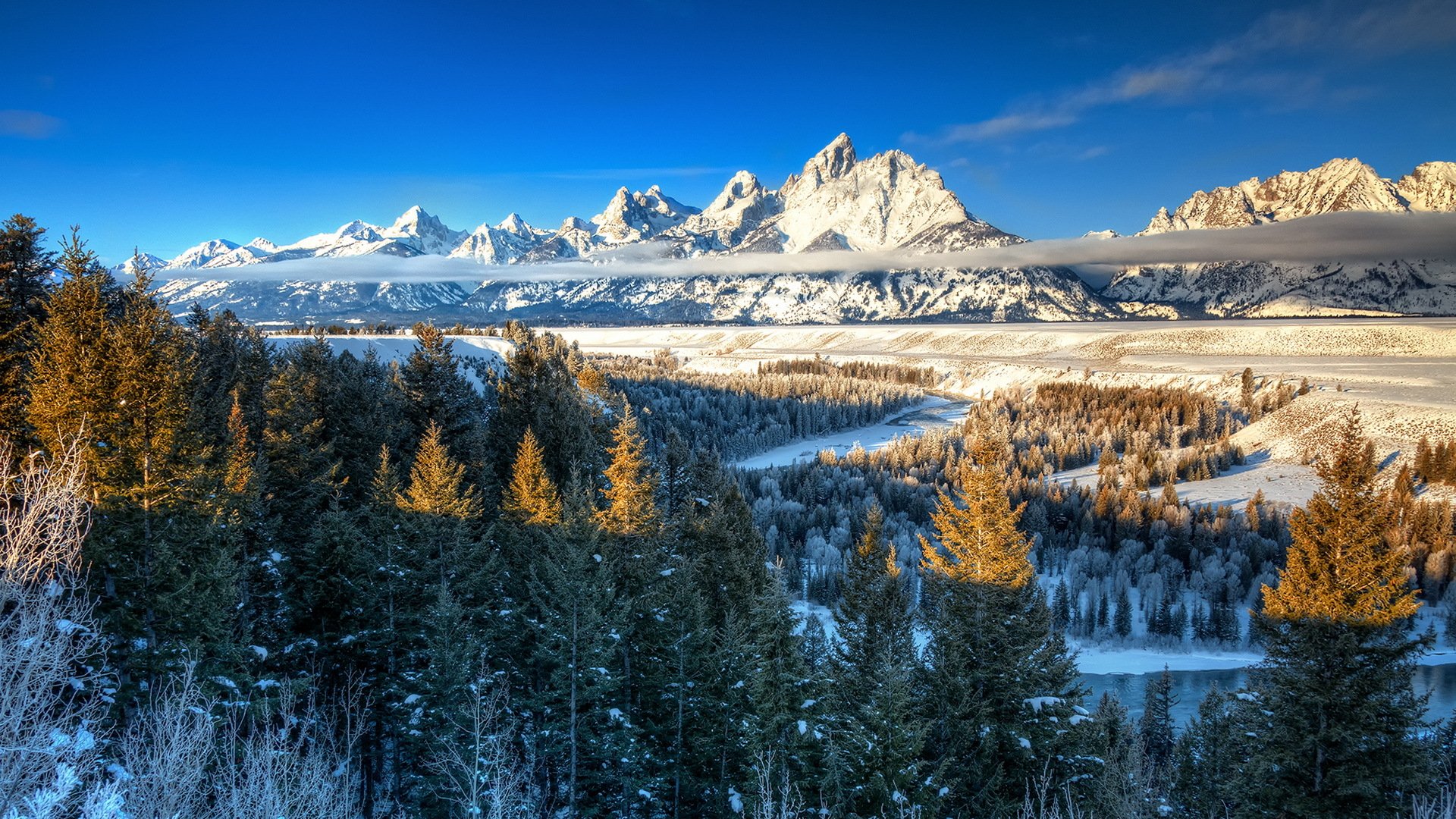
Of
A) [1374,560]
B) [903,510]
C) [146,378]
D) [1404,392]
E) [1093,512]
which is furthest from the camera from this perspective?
[1404,392]

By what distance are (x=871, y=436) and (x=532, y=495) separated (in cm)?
12498

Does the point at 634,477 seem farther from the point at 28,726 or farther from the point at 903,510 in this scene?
the point at 903,510

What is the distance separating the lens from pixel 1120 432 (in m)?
116

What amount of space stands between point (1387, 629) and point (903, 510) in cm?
7118

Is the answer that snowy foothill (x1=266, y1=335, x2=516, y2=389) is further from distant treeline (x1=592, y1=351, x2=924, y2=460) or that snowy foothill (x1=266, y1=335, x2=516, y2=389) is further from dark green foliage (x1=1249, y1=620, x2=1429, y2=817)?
dark green foliage (x1=1249, y1=620, x2=1429, y2=817)

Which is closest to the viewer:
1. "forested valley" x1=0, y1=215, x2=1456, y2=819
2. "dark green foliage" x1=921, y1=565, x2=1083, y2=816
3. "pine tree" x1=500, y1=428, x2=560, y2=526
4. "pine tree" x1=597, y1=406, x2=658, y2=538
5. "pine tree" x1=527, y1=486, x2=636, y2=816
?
"forested valley" x1=0, y1=215, x2=1456, y2=819

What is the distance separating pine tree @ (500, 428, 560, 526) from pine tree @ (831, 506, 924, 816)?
463 inches

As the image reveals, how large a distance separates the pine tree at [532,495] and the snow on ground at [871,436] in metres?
87.1

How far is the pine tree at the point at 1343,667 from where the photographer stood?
1452 cm

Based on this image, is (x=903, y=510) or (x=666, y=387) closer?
(x=903, y=510)

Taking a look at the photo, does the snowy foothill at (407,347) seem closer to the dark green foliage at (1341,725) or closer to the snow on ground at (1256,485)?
the dark green foliage at (1341,725)

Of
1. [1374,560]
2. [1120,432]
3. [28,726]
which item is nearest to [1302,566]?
A: [1374,560]

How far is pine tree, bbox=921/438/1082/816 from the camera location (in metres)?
17.3

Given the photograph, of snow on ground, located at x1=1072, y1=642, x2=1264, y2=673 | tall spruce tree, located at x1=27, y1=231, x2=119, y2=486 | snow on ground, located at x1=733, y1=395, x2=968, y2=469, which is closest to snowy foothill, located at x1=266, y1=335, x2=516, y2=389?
snow on ground, located at x1=733, y1=395, x2=968, y2=469
